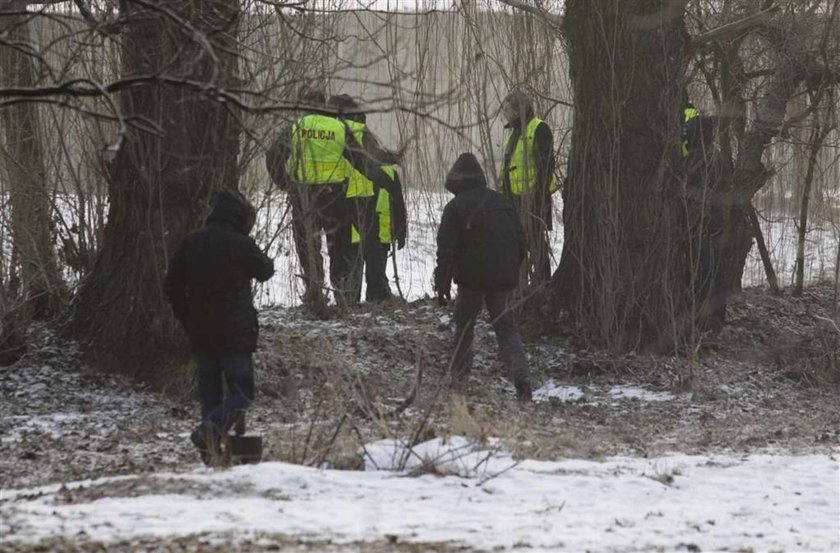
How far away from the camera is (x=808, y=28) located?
1513 centimetres

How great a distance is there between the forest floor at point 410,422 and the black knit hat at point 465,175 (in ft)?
4.41

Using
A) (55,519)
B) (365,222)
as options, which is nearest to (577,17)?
(365,222)

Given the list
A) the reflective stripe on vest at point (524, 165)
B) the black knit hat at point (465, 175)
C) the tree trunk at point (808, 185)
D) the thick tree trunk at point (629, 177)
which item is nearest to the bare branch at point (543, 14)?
the thick tree trunk at point (629, 177)

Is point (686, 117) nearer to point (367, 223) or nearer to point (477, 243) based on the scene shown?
point (367, 223)

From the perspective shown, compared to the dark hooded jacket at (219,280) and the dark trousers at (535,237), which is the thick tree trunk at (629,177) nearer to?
the dark trousers at (535,237)

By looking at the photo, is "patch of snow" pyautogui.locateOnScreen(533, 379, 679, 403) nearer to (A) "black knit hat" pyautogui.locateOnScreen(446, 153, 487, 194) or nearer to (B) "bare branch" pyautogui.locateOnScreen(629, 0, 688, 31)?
(A) "black knit hat" pyautogui.locateOnScreen(446, 153, 487, 194)

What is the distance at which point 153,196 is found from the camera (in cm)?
1032

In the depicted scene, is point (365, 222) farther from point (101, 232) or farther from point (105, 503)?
point (105, 503)

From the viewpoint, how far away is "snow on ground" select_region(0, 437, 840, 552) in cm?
653

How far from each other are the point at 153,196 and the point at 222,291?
8.41ft

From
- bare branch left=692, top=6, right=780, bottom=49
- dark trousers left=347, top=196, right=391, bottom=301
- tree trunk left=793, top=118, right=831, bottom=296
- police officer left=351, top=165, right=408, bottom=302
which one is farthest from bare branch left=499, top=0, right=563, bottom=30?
tree trunk left=793, top=118, right=831, bottom=296

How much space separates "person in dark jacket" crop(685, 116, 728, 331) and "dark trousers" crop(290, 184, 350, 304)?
309 cm

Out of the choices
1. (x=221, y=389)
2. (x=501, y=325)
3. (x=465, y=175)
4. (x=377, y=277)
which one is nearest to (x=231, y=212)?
(x=221, y=389)

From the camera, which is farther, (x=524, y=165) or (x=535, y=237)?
(x=535, y=237)
